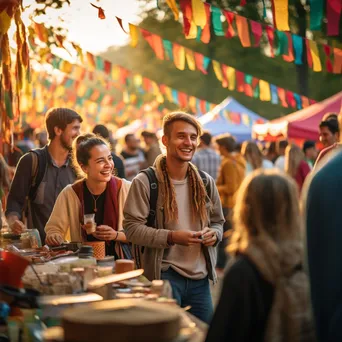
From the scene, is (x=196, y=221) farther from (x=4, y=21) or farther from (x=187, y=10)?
(x=187, y=10)

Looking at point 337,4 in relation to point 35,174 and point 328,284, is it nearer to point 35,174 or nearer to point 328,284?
point 35,174

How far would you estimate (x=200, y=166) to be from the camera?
14719 mm

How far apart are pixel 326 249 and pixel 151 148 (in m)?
14.5

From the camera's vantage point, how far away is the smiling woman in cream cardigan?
709cm

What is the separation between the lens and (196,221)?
6.40 meters

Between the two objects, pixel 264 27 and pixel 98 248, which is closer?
pixel 98 248

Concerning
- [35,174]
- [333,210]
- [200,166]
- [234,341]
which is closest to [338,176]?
[333,210]

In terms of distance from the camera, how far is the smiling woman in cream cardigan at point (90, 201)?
7.09m

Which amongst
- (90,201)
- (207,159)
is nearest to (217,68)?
(207,159)

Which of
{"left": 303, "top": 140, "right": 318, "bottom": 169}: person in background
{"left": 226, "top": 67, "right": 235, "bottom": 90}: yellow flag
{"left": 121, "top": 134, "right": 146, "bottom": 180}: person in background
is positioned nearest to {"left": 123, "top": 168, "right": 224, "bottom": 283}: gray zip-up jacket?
{"left": 303, "top": 140, "right": 318, "bottom": 169}: person in background

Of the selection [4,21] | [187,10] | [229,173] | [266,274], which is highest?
[187,10]

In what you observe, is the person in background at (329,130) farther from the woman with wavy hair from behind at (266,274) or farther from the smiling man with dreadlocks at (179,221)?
the woman with wavy hair from behind at (266,274)

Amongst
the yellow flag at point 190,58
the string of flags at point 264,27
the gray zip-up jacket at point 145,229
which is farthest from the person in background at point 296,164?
the gray zip-up jacket at point 145,229

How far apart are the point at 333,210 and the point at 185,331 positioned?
81cm
